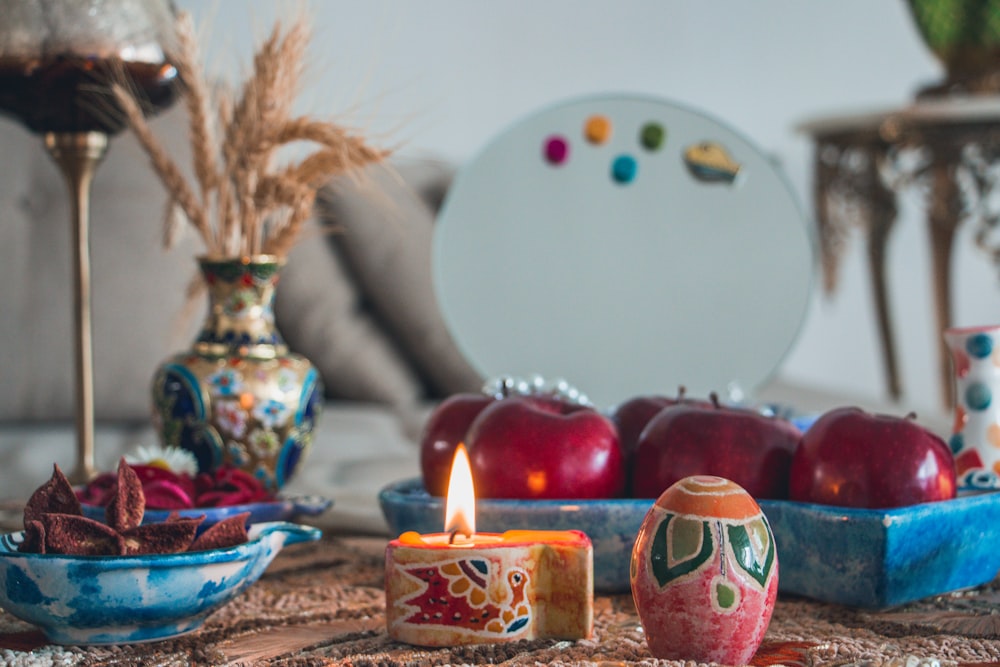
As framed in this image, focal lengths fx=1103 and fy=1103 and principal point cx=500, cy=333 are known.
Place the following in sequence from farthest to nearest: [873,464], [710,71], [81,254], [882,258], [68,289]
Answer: [710,71] → [882,258] → [68,289] → [81,254] → [873,464]

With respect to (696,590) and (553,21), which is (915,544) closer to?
(696,590)

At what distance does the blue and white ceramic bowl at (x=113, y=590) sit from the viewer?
0.48 metres

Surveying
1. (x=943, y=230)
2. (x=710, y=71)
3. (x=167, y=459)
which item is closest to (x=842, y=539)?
A: (x=167, y=459)

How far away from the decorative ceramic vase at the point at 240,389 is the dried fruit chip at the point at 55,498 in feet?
0.89

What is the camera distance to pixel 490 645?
1.60ft

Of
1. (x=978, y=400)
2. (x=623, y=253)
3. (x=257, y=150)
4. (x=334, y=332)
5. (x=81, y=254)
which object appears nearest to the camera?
(x=978, y=400)

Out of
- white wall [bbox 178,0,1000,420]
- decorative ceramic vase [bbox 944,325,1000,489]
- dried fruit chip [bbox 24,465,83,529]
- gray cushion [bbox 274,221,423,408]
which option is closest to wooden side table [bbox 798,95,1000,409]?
white wall [bbox 178,0,1000,420]

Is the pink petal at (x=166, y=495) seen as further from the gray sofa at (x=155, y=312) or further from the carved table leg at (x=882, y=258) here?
the carved table leg at (x=882, y=258)

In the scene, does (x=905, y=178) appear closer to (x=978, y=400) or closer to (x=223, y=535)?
(x=978, y=400)

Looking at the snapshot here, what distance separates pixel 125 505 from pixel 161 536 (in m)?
0.03

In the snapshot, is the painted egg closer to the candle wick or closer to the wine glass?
the candle wick

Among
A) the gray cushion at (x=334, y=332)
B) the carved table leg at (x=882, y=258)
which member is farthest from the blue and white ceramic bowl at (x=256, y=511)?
the carved table leg at (x=882, y=258)

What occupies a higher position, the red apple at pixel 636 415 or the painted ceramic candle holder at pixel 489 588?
the red apple at pixel 636 415

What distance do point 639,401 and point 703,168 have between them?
48 cm
